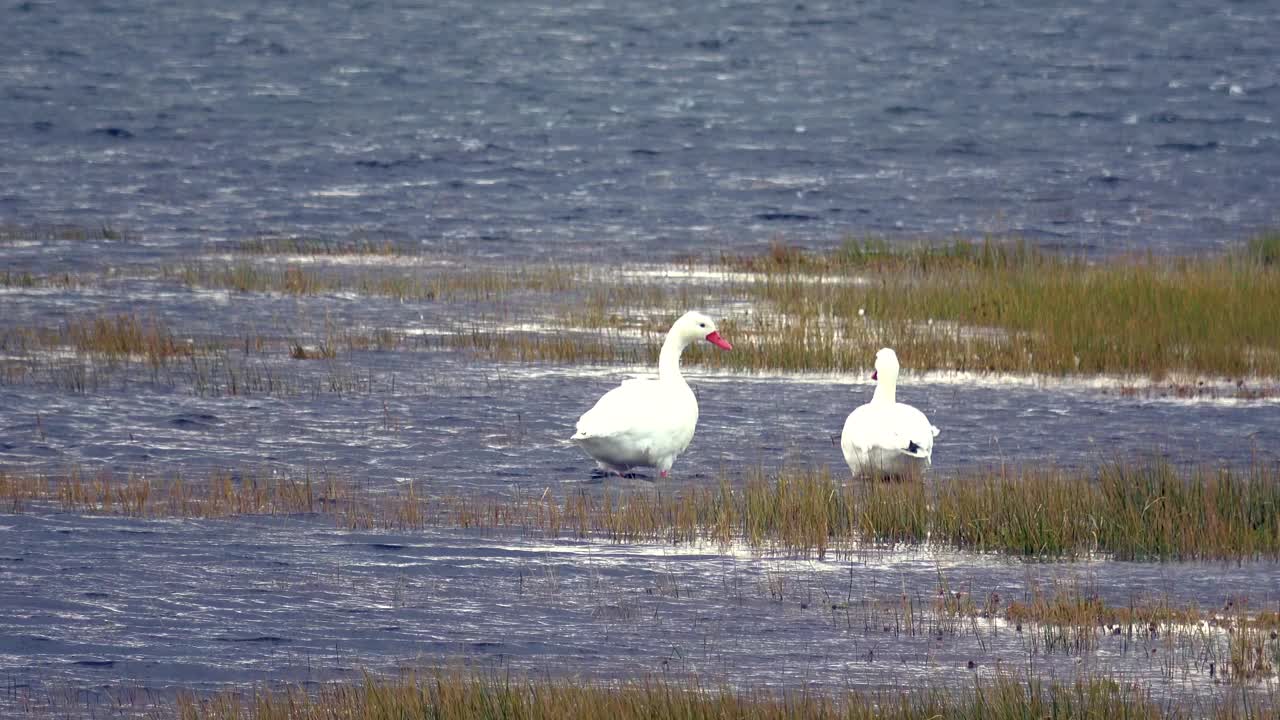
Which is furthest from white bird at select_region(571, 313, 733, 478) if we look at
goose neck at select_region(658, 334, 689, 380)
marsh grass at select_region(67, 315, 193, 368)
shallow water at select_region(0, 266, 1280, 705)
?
marsh grass at select_region(67, 315, 193, 368)

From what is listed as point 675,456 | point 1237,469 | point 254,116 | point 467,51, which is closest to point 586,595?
point 675,456

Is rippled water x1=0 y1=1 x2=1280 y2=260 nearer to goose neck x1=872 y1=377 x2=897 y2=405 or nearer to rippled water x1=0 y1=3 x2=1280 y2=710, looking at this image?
rippled water x1=0 y1=3 x2=1280 y2=710

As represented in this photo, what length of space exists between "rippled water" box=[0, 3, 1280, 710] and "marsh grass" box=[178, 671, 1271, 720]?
471 millimetres

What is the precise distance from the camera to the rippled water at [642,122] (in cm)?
4428

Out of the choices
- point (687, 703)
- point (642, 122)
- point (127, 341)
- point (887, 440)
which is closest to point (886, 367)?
point (887, 440)

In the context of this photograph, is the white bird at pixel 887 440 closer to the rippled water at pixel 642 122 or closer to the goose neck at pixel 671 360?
the goose neck at pixel 671 360

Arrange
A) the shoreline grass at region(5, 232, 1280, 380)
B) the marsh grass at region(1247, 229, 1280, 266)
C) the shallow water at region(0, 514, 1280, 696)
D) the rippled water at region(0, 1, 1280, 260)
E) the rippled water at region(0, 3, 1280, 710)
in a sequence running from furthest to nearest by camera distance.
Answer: the rippled water at region(0, 1, 1280, 260) < the marsh grass at region(1247, 229, 1280, 266) < the shoreline grass at region(5, 232, 1280, 380) < the rippled water at region(0, 3, 1280, 710) < the shallow water at region(0, 514, 1280, 696)

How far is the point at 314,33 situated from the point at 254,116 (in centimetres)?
2446

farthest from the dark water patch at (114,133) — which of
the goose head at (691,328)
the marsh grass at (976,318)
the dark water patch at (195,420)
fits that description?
the goose head at (691,328)

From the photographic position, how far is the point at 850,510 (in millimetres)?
12398

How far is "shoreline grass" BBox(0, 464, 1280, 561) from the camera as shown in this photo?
38.1ft

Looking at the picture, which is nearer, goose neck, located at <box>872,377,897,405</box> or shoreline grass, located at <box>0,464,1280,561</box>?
shoreline grass, located at <box>0,464,1280,561</box>

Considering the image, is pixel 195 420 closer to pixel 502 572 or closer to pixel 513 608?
pixel 502 572

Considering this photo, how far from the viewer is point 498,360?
20.7 m
